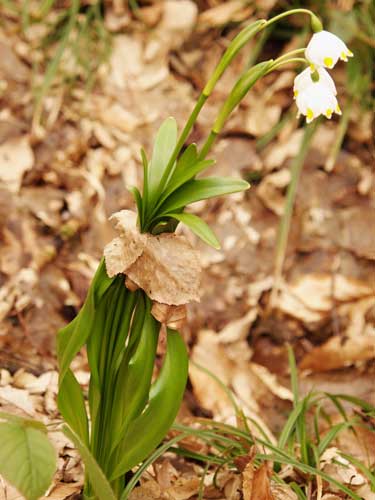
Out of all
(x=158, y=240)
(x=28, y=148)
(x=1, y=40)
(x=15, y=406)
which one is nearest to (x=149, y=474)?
(x=15, y=406)

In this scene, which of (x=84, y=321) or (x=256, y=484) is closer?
(x=84, y=321)

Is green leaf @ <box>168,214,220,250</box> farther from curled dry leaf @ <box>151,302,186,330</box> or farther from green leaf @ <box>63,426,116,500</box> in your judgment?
green leaf @ <box>63,426,116,500</box>

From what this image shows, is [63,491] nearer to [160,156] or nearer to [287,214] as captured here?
[160,156]

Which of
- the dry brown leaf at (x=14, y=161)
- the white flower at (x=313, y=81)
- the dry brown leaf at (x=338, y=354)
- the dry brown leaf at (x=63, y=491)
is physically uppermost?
the white flower at (x=313, y=81)

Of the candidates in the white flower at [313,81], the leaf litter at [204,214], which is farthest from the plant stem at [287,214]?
the white flower at [313,81]

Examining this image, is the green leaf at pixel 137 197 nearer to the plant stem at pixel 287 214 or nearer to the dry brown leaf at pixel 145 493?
the dry brown leaf at pixel 145 493

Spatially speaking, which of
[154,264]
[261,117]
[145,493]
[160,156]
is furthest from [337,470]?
[261,117]

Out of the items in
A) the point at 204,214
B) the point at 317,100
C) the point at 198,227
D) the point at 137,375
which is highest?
the point at 317,100
